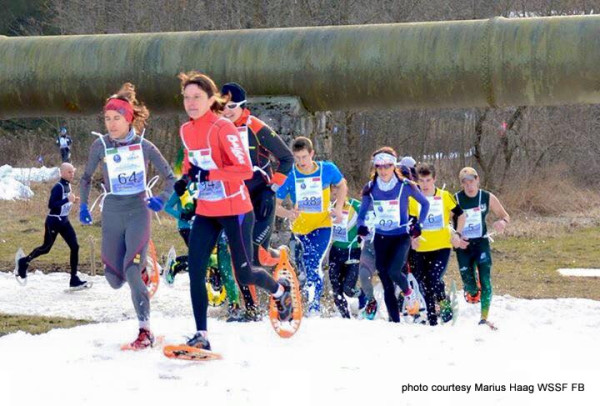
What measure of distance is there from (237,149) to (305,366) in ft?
4.92

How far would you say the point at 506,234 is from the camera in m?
19.9

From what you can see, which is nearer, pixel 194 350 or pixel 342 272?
pixel 194 350

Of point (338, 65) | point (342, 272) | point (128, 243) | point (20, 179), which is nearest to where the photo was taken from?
point (128, 243)

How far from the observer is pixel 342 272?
11.3 metres

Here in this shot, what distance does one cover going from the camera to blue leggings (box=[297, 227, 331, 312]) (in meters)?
10.6

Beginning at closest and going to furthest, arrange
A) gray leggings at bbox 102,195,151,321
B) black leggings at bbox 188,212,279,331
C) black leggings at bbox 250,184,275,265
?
black leggings at bbox 188,212,279,331, gray leggings at bbox 102,195,151,321, black leggings at bbox 250,184,275,265

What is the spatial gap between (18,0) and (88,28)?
27.1ft

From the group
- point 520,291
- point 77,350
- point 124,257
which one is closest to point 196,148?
point 124,257

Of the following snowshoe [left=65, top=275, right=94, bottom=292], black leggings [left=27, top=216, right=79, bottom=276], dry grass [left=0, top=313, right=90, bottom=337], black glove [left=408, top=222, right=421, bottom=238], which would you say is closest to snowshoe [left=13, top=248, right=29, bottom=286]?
black leggings [left=27, top=216, right=79, bottom=276]

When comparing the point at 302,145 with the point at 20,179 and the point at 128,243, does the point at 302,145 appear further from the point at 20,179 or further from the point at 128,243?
the point at 20,179

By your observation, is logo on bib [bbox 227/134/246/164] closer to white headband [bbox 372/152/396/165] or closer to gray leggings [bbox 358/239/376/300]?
white headband [bbox 372/152/396/165]

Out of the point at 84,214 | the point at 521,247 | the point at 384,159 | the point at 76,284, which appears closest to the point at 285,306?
the point at 84,214

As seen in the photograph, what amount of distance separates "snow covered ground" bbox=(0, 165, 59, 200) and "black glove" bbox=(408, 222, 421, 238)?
1795cm

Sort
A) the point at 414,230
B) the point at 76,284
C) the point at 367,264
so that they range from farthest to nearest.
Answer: the point at 76,284 < the point at 367,264 < the point at 414,230
